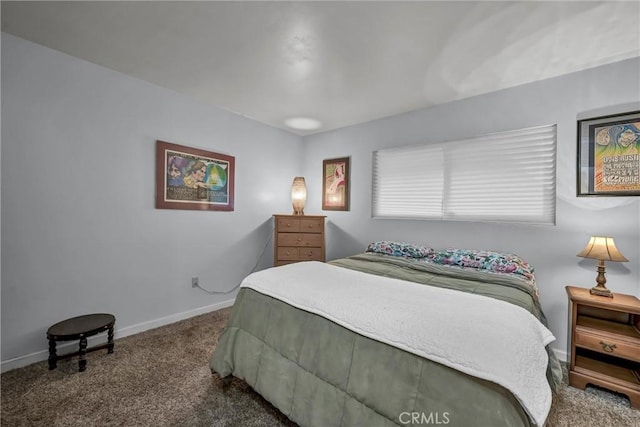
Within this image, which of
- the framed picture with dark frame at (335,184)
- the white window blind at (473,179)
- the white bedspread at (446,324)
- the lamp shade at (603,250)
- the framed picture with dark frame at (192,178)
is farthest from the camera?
the framed picture with dark frame at (335,184)

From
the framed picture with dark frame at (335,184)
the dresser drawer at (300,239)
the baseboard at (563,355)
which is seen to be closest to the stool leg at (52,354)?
the dresser drawer at (300,239)

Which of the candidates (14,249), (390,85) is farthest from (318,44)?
(14,249)

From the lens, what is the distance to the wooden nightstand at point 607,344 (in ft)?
5.62

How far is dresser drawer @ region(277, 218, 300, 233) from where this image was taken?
3.42 m

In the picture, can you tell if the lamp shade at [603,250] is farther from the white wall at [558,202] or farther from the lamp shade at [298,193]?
the lamp shade at [298,193]

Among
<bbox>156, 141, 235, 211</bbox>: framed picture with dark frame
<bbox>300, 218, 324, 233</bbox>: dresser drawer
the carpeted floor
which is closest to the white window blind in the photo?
<bbox>300, 218, 324, 233</bbox>: dresser drawer

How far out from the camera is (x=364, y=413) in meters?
1.14

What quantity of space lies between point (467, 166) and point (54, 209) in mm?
3772

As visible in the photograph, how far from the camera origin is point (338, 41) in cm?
187

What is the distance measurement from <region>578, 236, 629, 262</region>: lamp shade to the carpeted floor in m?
0.93

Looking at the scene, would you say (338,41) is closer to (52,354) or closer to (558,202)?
(558,202)

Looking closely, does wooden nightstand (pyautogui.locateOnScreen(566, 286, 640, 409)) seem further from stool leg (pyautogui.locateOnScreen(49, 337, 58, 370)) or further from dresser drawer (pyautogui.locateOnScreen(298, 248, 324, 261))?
stool leg (pyautogui.locateOnScreen(49, 337, 58, 370))

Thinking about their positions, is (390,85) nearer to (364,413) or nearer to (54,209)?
(364,413)

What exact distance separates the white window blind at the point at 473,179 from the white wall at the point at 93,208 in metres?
2.07
